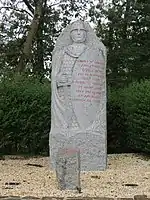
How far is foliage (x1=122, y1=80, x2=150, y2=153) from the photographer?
10367mm

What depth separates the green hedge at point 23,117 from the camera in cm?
1083

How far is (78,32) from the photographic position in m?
8.98

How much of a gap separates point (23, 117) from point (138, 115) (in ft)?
8.59

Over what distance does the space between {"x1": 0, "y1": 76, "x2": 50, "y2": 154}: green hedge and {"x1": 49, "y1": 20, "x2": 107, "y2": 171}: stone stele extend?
2.19 meters

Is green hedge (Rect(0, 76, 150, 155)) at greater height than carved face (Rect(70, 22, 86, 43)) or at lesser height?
lesser

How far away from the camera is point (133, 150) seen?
12.2 m

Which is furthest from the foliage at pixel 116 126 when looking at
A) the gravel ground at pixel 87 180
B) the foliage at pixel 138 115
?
the gravel ground at pixel 87 180

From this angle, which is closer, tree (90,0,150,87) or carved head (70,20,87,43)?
carved head (70,20,87,43)

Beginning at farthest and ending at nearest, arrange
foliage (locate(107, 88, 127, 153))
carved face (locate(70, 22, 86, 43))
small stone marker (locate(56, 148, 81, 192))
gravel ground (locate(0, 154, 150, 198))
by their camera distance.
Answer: foliage (locate(107, 88, 127, 153)), carved face (locate(70, 22, 86, 43)), small stone marker (locate(56, 148, 81, 192)), gravel ground (locate(0, 154, 150, 198))

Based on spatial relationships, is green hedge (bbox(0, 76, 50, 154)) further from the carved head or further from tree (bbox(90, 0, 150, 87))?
tree (bbox(90, 0, 150, 87))

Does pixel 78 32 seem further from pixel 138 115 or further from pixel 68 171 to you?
pixel 68 171

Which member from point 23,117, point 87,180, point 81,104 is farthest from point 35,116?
point 87,180

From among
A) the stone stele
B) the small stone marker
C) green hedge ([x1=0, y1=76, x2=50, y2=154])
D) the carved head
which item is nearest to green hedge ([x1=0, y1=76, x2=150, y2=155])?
green hedge ([x1=0, y1=76, x2=50, y2=154])

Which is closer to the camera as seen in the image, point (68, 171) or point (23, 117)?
point (68, 171)
